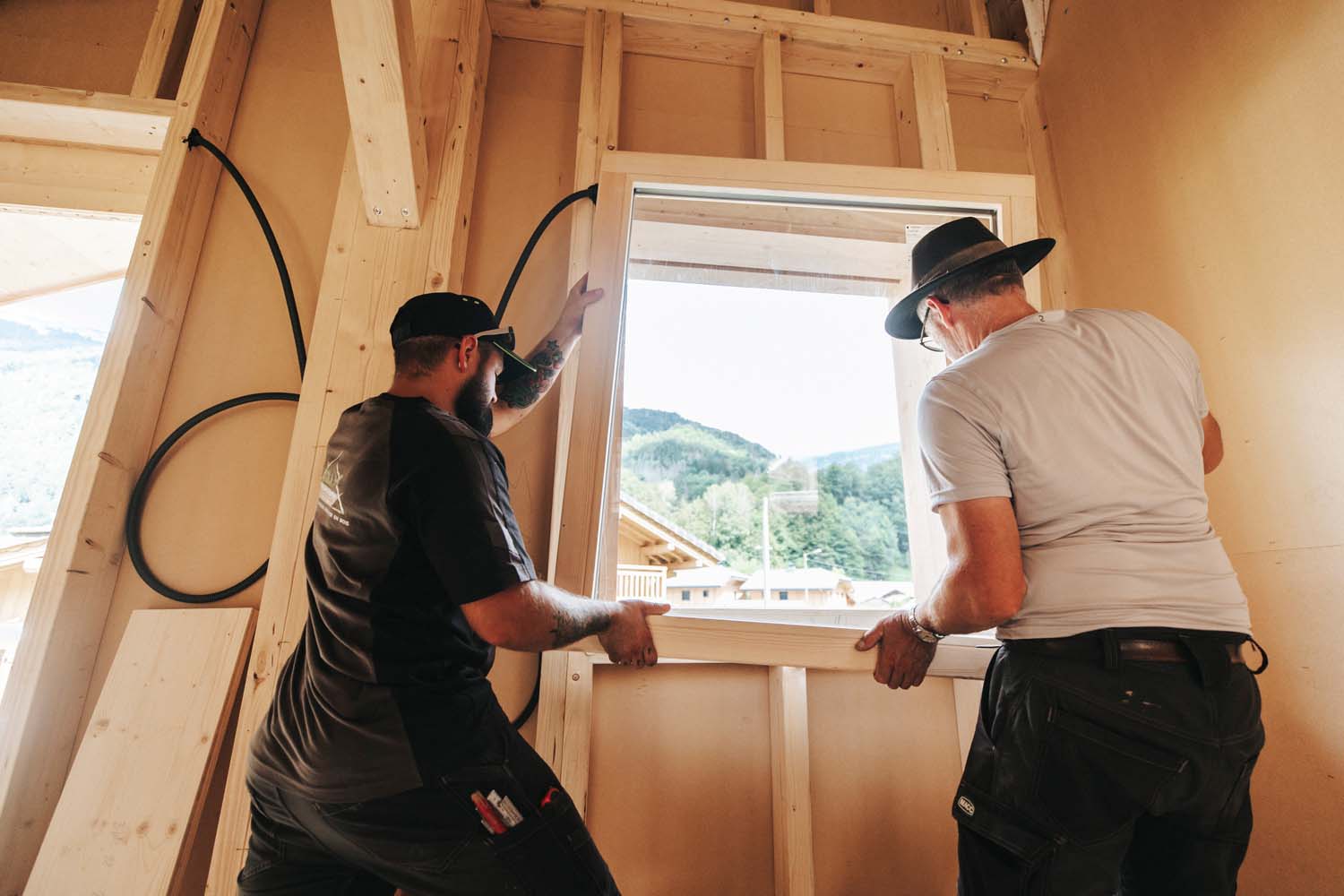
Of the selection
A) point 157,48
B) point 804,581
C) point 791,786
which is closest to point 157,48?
point 157,48

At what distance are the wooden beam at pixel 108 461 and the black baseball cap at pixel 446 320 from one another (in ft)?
2.64

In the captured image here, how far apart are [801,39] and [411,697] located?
2162 millimetres

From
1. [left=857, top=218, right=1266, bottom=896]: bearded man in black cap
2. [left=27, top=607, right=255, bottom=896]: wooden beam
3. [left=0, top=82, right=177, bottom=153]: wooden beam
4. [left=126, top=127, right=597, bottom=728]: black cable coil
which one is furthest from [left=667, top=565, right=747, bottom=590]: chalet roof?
[left=0, top=82, right=177, bottom=153]: wooden beam

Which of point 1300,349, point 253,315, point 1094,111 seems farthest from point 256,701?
point 1094,111

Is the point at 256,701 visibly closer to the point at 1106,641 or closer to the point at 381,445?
the point at 381,445

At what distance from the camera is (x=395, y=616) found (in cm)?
102

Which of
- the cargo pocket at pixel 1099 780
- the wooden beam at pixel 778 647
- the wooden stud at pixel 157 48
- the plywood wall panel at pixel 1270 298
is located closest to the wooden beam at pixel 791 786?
the wooden beam at pixel 778 647

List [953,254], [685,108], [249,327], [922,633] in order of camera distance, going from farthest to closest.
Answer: [685,108] < [249,327] < [953,254] < [922,633]

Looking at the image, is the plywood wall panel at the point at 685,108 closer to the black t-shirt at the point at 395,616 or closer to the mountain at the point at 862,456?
the mountain at the point at 862,456

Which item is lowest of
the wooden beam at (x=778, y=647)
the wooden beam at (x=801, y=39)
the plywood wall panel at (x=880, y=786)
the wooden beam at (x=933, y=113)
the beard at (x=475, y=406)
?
the plywood wall panel at (x=880, y=786)

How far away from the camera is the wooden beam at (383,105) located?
52.9 inches

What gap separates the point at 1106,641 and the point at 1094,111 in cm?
181

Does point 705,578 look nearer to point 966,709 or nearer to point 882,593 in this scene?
point 882,593

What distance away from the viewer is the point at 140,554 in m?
1.56
